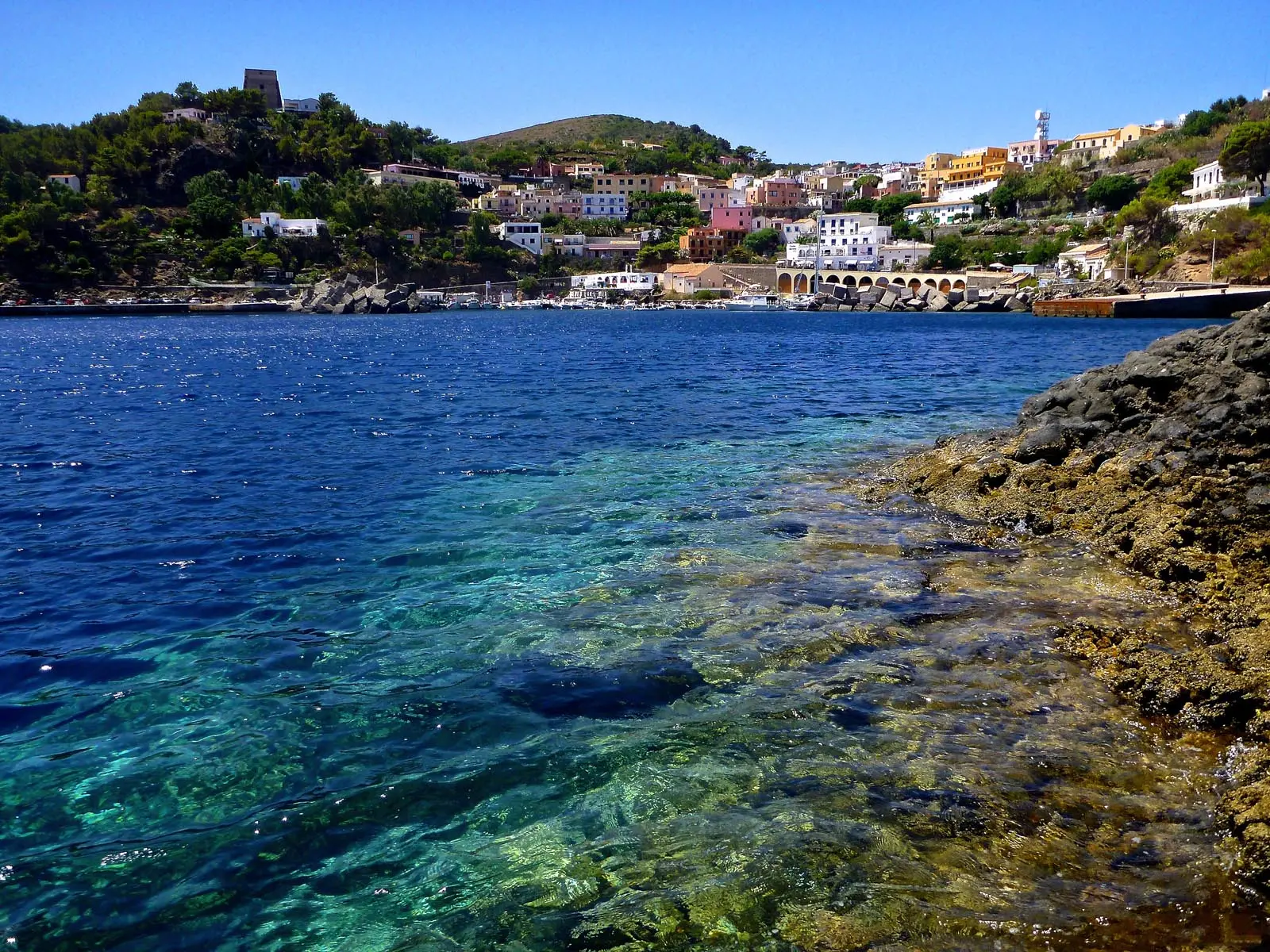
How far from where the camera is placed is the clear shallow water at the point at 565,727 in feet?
15.1

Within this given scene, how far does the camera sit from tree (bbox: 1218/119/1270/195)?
81.4 meters

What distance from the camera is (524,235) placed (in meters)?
150

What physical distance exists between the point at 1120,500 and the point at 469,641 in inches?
355

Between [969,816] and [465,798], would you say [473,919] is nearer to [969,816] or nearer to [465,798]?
[465,798]

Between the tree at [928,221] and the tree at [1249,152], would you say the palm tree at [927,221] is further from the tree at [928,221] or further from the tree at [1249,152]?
the tree at [1249,152]

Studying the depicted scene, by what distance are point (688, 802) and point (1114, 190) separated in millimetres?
134228

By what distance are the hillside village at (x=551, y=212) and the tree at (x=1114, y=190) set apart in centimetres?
25

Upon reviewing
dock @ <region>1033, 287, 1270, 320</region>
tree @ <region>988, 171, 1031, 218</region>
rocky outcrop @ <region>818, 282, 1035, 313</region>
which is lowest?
dock @ <region>1033, 287, 1270, 320</region>

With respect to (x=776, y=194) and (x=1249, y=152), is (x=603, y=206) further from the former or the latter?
(x=1249, y=152)

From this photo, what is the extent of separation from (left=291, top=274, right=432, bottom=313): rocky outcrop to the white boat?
4718 cm

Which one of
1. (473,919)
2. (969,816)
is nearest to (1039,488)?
(969,816)

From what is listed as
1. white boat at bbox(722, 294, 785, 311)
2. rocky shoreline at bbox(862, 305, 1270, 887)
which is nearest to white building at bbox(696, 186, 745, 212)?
white boat at bbox(722, 294, 785, 311)

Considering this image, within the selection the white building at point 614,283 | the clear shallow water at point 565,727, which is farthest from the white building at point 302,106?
the clear shallow water at point 565,727

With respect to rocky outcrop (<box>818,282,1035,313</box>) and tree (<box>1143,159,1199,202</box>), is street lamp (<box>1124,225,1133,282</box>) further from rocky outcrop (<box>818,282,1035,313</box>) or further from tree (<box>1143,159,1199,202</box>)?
rocky outcrop (<box>818,282,1035,313</box>)
